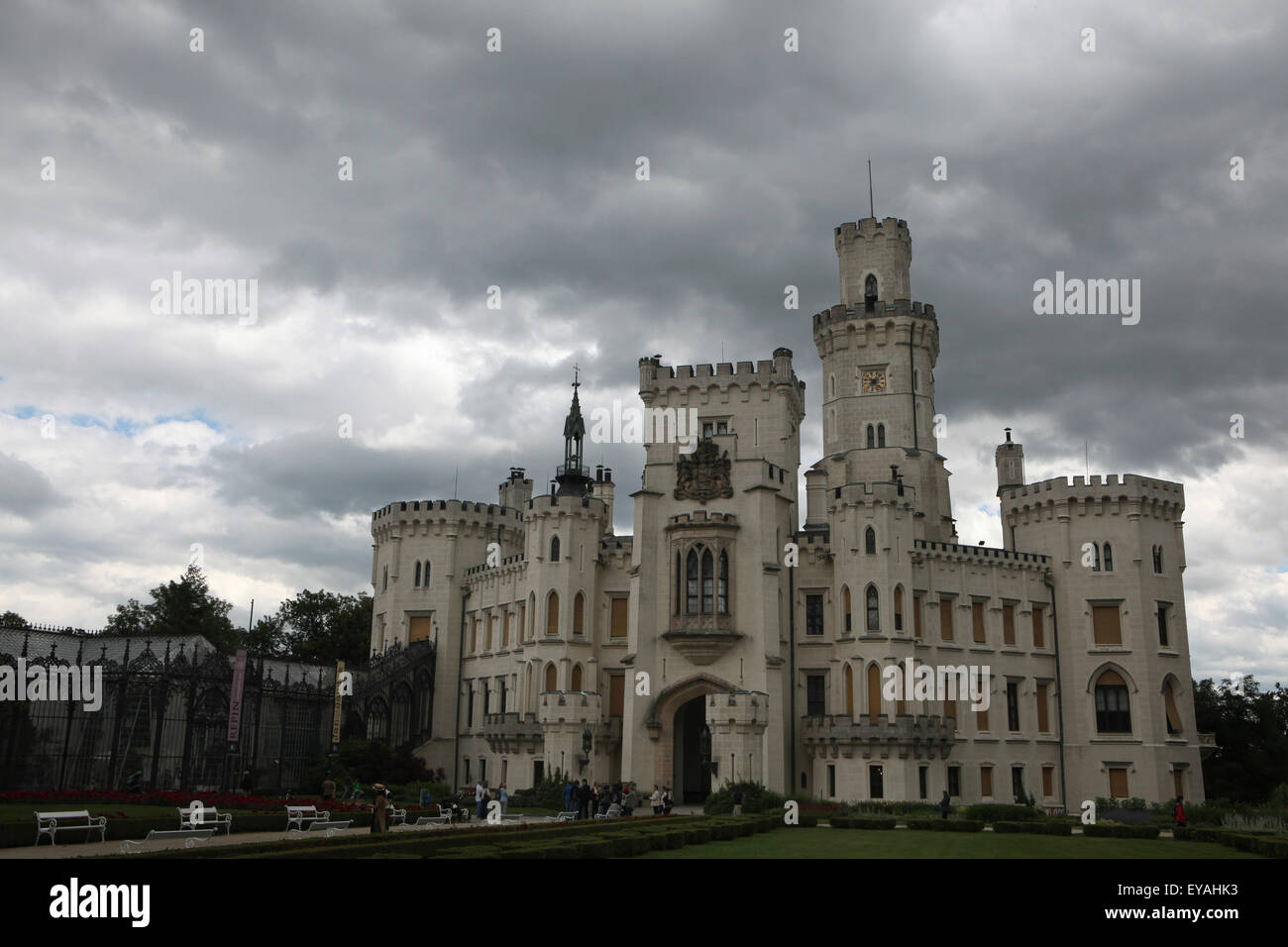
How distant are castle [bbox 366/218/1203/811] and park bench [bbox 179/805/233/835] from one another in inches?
870

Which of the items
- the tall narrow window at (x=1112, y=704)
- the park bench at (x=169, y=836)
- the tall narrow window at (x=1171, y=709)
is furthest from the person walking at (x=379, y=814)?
the tall narrow window at (x=1171, y=709)

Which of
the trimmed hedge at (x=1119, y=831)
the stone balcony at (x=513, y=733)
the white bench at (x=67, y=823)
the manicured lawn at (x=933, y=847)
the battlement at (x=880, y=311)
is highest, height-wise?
the battlement at (x=880, y=311)

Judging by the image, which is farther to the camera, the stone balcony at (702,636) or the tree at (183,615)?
the tree at (183,615)

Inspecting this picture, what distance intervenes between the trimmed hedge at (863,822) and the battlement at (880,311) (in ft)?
106

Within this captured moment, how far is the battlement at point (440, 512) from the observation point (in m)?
66.1

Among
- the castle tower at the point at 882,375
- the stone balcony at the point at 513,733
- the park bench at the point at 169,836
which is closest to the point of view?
the park bench at the point at 169,836

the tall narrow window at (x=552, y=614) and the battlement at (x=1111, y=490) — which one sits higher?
the battlement at (x=1111, y=490)

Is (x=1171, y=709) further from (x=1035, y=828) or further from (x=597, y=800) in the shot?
(x=597, y=800)

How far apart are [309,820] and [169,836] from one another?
427 cm

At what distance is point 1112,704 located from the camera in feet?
175

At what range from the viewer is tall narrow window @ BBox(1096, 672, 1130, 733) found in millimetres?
52875

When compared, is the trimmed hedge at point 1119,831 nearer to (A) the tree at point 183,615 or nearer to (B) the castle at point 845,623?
(B) the castle at point 845,623

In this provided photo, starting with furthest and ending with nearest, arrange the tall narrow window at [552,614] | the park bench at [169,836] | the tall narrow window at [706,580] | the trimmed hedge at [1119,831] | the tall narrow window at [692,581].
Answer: the tall narrow window at [552,614] → the tall narrow window at [692,581] → the tall narrow window at [706,580] → the trimmed hedge at [1119,831] → the park bench at [169,836]

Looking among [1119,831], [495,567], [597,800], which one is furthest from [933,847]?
[495,567]
